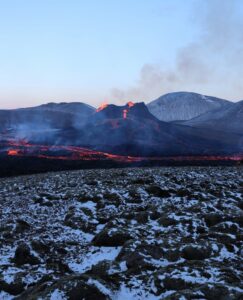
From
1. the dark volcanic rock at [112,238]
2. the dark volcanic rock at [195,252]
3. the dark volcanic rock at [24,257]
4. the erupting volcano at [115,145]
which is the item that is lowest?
the dark volcanic rock at [24,257]

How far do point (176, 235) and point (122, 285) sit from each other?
6022 millimetres

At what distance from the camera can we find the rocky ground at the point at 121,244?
464 inches

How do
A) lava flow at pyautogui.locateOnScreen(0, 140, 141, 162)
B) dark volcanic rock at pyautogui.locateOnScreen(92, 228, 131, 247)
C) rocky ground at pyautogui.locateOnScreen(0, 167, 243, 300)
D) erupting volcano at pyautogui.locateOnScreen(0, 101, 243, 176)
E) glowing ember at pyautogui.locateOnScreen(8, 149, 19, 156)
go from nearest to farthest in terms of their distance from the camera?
rocky ground at pyautogui.locateOnScreen(0, 167, 243, 300)
dark volcanic rock at pyautogui.locateOnScreen(92, 228, 131, 247)
glowing ember at pyautogui.locateOnScreen(8, 149, 19, 156)
lava flow at pyautogui.locateOnScreen(0, 140, 141, 162)
erupting volcano at pyautogui.locateOnScreen(0, 101, 243, 176)

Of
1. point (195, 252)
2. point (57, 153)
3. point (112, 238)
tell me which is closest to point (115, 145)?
point (57, 153)

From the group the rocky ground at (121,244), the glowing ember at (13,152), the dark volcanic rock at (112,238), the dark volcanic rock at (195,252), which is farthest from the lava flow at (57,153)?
the dark volcanic rock at (195,252)

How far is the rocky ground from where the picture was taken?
464 inches

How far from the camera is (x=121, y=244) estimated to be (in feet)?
57.3

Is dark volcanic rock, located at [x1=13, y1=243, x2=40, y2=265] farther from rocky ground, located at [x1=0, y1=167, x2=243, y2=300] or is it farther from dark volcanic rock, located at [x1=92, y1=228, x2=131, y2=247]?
dark volcanic rock, located at [x1=92, y1=228, x2=131, y2=247]

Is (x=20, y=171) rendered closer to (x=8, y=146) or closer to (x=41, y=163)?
(x=41, y=163)

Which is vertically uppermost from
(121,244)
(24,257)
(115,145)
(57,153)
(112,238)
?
(115,145)

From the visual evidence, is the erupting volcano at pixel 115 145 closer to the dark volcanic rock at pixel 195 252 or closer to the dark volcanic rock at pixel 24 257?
the dark volcanic rock at pixel 24 257

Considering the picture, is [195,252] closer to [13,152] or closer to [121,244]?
[121,244]

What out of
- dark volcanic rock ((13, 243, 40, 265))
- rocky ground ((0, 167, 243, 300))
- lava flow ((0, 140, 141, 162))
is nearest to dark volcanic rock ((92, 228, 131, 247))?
rocky ground ((0, 167, 243, 300))

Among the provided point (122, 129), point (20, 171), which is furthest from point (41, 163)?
point (122, 129)
